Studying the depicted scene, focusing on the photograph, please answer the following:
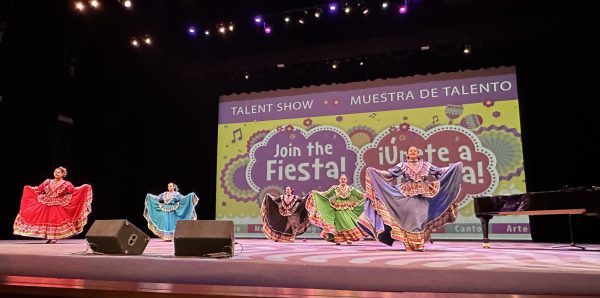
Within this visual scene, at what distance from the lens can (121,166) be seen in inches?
348

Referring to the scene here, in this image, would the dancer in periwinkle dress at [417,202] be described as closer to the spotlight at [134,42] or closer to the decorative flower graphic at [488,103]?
the decorative flower graphic at [488,103]

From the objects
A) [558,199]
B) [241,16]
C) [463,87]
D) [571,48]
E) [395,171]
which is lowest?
[558,199]

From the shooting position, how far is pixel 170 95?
885 centimetres

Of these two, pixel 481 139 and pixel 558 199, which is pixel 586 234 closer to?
pixel 481 139

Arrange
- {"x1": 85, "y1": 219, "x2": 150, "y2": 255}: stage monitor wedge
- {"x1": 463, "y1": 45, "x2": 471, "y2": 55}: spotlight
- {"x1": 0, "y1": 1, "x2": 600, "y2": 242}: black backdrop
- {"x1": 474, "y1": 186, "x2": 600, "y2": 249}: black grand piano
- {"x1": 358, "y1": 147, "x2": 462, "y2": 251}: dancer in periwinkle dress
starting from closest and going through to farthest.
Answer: {"x1": 85, "y1": 219, "x2": 150, "y2": 255}: stage monitor wedge < {"x1": 474, "y1": 186, "x2": 600, "y2": 249}: black grand piano < {"x1": 358, "y1": 147, "x2": 462, "y2": 251}: dancer in periwinkle dress < {"x1": 0, "y1": 1, "x2": 600, "y2": 242}: black backdrop < {"x1": 463, "y1": 45, "x2": 471, "y2": 55}: spotlight

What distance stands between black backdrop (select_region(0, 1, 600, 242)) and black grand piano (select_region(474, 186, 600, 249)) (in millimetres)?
2065

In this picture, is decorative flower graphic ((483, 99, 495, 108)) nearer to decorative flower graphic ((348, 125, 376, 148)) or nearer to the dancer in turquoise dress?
decorative flower graphic ((348, 125, 376, 148))

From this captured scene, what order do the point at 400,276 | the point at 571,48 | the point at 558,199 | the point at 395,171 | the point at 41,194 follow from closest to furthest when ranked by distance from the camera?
the point at 400,276, the point at 558,199, the point at 395,171, the point at 41,194, the point at 571,48

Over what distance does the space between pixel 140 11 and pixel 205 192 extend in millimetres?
3425

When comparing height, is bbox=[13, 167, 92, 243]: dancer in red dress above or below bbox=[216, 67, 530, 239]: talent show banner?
below

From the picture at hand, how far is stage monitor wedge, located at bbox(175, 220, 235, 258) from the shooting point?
3264 millimetres

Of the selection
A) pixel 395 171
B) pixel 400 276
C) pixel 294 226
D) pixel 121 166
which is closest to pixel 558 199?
pixel 395 171

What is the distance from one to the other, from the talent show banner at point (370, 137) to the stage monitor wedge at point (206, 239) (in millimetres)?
4300

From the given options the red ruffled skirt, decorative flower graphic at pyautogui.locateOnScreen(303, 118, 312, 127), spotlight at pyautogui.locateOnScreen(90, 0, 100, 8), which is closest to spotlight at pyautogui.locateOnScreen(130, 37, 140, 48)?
spotlight at pyautogui.locateOnScreen(90, 0, 100, 8)
